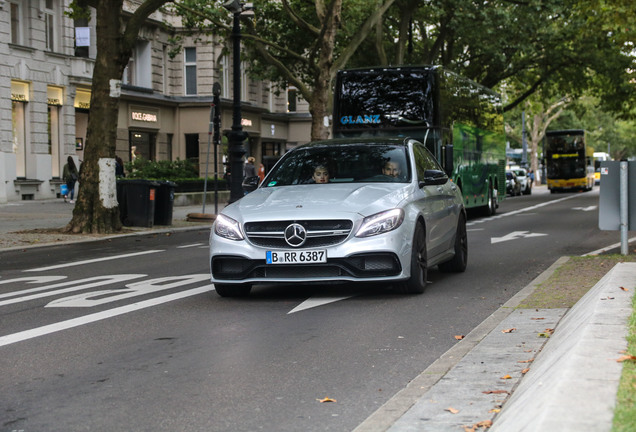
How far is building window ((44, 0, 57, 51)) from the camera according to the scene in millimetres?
35531

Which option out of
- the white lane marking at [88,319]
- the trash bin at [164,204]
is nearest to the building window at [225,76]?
the trash bin at [164,204]

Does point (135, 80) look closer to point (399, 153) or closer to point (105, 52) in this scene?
point (105, 52)

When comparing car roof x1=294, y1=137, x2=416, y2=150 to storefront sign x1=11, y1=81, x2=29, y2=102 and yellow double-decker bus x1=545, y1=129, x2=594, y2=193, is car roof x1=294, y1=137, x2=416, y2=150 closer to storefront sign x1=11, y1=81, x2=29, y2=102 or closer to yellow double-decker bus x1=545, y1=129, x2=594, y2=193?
storefront sign x1=11, y1=81, x2=29, y2=102

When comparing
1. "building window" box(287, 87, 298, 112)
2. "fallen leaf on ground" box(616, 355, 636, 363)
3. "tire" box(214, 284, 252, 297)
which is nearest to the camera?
"fallen leaf on ground" box(616, 355, 636, 363)

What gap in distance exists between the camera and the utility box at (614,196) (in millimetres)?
11633

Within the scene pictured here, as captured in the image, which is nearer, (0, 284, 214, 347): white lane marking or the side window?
(0, 284, 214, 347): white lane marking

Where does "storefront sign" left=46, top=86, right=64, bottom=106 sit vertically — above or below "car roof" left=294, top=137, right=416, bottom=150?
above

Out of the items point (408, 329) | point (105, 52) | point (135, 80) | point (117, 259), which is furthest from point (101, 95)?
point (135, 80)

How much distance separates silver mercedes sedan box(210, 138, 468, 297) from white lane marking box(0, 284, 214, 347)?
57cm

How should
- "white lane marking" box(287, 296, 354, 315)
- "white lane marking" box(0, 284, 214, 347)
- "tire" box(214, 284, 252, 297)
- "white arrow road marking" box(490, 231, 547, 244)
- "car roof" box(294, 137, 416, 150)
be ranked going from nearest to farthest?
"white lane marking" box(0, 284, 214, 347) < "white lane marking" box(287, 296, 354, 315) < "tire" box(214, 284, 252, 297) < "car roof" box(294, 137, 416, 150) < "white arrow road marking" box(490, 231, 547, 244)

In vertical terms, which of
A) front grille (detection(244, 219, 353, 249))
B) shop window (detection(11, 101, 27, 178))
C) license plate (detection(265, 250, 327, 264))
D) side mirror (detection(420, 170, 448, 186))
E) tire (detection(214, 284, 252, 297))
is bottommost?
tire (detection(214, 284, 252, 297))

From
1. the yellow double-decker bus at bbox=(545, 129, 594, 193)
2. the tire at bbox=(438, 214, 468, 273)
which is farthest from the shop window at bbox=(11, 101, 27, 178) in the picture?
the yellow double-decker bus at bbox=(545, 129, 594, 193)

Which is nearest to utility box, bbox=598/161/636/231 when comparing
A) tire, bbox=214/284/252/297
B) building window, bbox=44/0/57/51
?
tire, bbox=214/284/252/297

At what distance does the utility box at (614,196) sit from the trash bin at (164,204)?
12.8 metres
